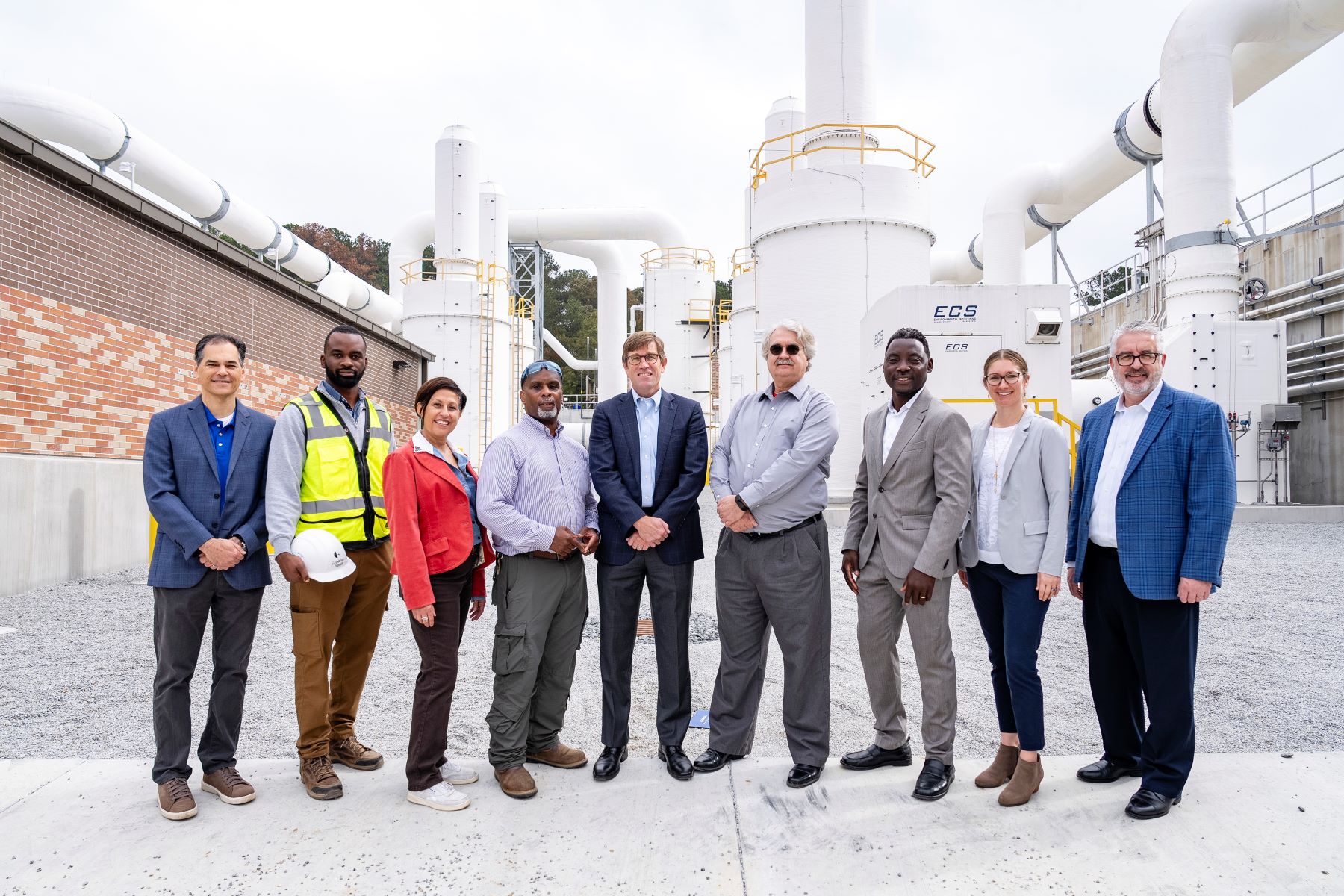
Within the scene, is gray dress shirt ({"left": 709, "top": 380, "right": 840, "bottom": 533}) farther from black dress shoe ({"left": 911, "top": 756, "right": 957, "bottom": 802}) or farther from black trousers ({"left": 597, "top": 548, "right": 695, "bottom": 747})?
black dress shoe ({"left": 911, "top": 756, "right": 957, "bottom": 802})

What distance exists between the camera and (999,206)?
18906mm

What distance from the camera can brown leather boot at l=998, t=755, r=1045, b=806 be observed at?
310 cm

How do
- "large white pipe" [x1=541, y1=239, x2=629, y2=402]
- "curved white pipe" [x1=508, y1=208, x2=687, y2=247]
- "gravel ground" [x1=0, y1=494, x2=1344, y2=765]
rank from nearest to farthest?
"gravel ground" [x1=0, y1=494, x2=1344, y2=765], "curved white pipe" [x1=508, y1=208, x2=687, y2=247], "large white pipe" [x1=541, y1=239, x2=629, y2=402]

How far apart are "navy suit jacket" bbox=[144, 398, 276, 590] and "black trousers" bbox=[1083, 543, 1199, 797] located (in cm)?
351

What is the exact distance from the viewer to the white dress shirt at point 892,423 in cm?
344

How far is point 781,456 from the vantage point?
3.36 meters

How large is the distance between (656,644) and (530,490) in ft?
2.93

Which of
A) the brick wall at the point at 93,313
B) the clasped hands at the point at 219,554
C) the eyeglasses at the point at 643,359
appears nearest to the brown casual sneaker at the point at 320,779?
the clasped hands at the point at 219,554

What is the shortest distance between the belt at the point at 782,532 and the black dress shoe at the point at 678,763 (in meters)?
1.00

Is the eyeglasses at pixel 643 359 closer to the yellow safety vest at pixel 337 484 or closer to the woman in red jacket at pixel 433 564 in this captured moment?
the woman in red jacket at pixel 433 564

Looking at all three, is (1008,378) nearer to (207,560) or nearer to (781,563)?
(781,563)

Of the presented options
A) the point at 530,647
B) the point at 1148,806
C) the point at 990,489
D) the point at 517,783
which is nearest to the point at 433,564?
the point at 530,647

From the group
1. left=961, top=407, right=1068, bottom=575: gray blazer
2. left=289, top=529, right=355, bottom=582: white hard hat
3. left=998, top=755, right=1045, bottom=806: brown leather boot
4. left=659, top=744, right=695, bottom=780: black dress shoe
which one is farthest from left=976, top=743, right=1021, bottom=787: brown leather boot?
left=289, top=529, right=355, bottom=582: white hard hat

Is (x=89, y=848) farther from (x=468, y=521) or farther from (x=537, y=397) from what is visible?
(x=537, y=397)
